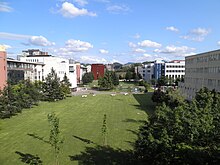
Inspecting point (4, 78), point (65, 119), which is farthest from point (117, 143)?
point (4, 78)

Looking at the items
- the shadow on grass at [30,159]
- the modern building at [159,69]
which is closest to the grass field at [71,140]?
the shadow on grass at [30,159]

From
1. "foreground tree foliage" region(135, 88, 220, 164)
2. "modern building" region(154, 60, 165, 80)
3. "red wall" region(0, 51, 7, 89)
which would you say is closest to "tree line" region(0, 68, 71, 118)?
"red wall" region(0, 51, 7, 89)

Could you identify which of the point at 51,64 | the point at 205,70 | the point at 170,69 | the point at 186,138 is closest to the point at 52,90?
the point at 51,64

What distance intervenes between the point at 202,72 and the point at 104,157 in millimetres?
26640

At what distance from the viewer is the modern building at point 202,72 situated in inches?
1300

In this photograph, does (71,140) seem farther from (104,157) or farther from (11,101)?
(11,101)

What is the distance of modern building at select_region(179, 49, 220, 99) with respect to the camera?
108 ft

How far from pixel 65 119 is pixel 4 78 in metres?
18.8

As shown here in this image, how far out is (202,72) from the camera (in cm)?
3841

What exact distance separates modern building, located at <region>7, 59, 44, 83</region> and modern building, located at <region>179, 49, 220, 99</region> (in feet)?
120

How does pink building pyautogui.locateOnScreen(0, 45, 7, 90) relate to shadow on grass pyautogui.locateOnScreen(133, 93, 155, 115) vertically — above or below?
above

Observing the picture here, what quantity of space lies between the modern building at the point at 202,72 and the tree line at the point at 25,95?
27657 millimetres

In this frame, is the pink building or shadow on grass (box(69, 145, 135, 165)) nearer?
shadow on grass (box(69, 145, 135, 165))

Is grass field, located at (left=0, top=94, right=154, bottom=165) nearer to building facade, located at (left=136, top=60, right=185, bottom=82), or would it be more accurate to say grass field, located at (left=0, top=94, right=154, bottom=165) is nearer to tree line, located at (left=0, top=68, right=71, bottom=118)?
tree line, located at (left=0, top=68, right=71, bottom=118)
